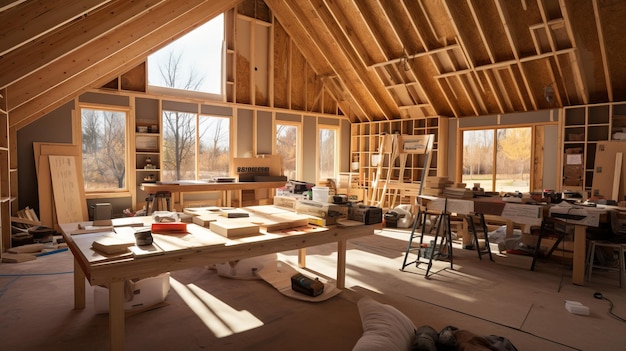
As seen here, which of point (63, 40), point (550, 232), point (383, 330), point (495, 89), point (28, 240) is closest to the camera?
point (383, 330)

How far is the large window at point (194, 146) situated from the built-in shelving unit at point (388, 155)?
13.1 ft

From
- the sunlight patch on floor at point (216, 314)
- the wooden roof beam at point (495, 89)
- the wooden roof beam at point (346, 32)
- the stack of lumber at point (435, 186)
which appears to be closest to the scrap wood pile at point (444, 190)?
the stack of lumber at point (435, 186)

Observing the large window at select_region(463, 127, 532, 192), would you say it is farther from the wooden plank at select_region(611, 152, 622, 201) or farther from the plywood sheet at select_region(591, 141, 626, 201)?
the wooden plank at select_region(611, 152, 622, 201)

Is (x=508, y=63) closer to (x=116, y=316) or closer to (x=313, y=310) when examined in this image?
(x=313, y=310)

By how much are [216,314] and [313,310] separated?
0.84m

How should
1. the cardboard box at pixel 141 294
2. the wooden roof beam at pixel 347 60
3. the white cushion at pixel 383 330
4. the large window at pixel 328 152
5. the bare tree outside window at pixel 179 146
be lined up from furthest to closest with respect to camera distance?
the large window at pixel 328 152 → the wooden roof beam at pixel 347 60 → the bare tree outside window at pixel 179 146 → the cardboard box at pixel 141 294 → the white cushion at pixel 383 330

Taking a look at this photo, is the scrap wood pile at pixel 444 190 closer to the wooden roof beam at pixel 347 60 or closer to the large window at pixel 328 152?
the wooden roof beam at pixel 347 60

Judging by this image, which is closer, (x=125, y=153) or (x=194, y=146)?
(x=125, y=153)

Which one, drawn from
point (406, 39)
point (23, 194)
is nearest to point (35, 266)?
point (23, 194)

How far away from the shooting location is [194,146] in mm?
8492

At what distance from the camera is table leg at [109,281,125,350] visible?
6.46 feet

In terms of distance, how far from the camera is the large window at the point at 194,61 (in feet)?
26.7

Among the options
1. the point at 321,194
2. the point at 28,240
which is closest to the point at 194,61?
the point at 28,240

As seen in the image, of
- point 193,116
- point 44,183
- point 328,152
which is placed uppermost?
point 193,116
